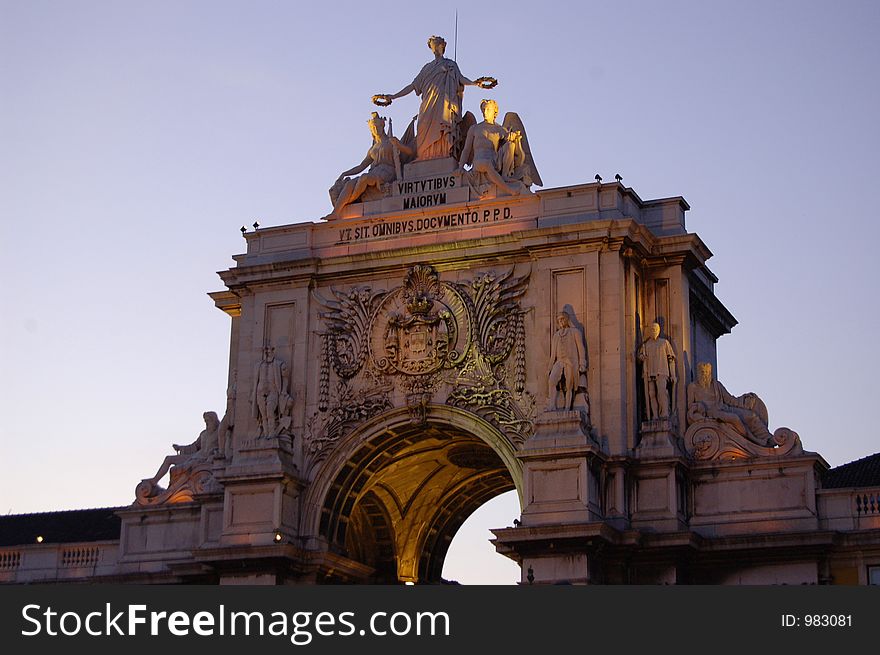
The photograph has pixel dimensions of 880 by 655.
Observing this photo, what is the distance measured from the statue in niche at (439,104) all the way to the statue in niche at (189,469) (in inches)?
328

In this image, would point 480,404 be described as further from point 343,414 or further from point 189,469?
point 189,469

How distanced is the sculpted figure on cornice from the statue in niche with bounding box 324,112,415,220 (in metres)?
9.17

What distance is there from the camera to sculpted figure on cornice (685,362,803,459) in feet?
148

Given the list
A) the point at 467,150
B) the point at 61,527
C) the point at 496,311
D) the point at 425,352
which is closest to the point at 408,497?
the point at 425,352

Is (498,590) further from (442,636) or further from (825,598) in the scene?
(825,598)

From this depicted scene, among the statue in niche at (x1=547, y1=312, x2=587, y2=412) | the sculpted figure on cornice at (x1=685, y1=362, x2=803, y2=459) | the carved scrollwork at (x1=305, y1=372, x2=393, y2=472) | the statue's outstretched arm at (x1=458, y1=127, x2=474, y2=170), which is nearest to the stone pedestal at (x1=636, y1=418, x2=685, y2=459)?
the sculpted figure on cornice at (x1=685, y1=362, x2=803, y2=459)

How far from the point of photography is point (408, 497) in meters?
51.9

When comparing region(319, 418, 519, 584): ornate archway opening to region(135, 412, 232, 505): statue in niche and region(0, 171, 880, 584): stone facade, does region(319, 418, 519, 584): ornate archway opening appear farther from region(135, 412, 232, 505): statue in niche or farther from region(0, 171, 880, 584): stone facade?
region(135, 412, 232, 505): statue in niche

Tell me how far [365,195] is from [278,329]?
3923 millimetres

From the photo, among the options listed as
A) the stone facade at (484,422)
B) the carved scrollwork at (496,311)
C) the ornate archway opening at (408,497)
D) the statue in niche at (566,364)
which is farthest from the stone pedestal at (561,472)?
the ornate archway opening at (408,497)

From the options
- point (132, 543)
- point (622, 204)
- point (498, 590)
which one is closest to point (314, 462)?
point (132, 543)

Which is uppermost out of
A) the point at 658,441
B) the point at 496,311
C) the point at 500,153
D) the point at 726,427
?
the point at 500,153

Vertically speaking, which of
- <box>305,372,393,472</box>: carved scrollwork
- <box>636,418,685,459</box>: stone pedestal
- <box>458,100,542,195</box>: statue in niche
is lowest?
<box>636,418,685,459</box>: stone pedestal

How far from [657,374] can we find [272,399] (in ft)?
29.9
